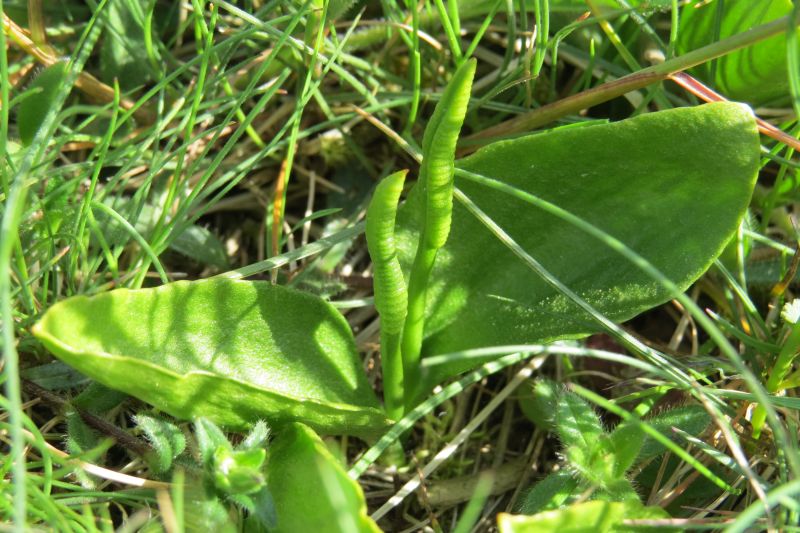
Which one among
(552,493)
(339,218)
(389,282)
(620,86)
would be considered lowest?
(552,493)

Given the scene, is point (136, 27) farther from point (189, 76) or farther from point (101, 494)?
point (101, 494)

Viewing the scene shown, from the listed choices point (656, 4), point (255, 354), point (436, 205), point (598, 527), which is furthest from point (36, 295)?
point (656, 4)

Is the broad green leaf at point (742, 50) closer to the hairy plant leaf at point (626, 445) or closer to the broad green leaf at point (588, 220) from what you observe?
the broad green leaf at point (588, 220)

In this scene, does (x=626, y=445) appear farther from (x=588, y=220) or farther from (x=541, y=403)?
(x=588, y=220)

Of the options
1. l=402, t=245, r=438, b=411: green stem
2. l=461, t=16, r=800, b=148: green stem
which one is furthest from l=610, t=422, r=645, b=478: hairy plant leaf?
l=461, t=16, r=800, b=148: green stem

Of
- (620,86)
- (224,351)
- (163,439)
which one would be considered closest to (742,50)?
(620,86)

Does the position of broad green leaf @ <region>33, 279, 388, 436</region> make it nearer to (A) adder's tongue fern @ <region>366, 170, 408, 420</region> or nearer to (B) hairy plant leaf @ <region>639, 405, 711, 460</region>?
(A) adder's tongue fern @ <region>366, 170, 408, 420</region>
